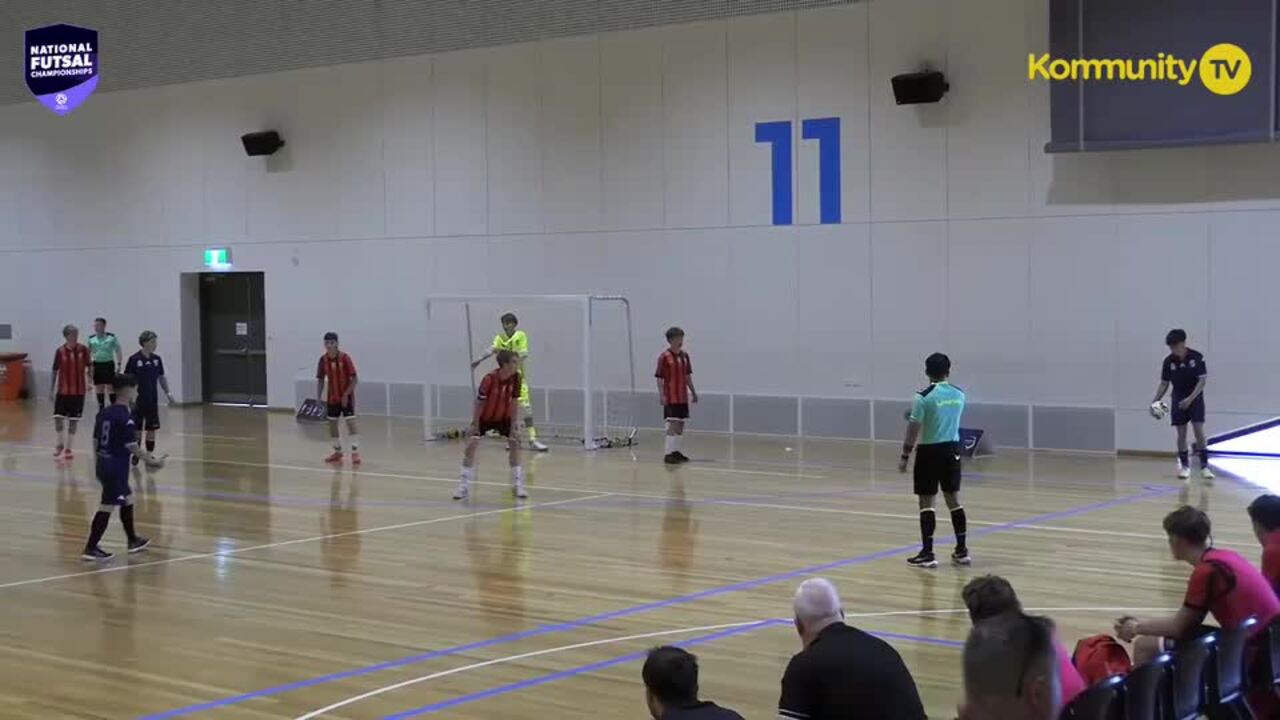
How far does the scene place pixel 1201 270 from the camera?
67.9 ft

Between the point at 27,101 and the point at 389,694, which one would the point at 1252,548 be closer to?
the point at 389,694

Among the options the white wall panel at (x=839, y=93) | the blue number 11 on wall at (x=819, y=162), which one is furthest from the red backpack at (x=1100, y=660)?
the blue number 11 on wall at (x=819, y=162)

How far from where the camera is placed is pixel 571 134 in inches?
1051

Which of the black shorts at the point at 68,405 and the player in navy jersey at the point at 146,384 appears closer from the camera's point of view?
the player in navy jersey at the point at 146,384

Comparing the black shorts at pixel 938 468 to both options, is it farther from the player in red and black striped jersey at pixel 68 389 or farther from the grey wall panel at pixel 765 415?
the player in red and black striped jersey at pixel 68 389

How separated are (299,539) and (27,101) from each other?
2544 cm

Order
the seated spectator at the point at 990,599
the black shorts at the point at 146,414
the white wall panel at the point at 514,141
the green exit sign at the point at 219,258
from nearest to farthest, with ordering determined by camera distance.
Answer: the seated spectator at the point at 990,599, the black shorts at the point at 146,414, the white wall panel at the point at 514,141, the green exit sign at the point at 219,258

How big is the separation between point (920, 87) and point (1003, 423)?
17.6ft

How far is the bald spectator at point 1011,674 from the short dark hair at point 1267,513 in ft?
13.6

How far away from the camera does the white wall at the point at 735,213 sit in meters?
21.3

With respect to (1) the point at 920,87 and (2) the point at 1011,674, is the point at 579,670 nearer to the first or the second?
(2) the point at 1011,674

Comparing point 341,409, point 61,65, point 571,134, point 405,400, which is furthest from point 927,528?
point 61,65

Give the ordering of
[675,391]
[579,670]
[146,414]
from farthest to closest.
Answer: [146,414] < [675,391] < [579,670]

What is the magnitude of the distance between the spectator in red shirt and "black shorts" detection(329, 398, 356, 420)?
16.3m
